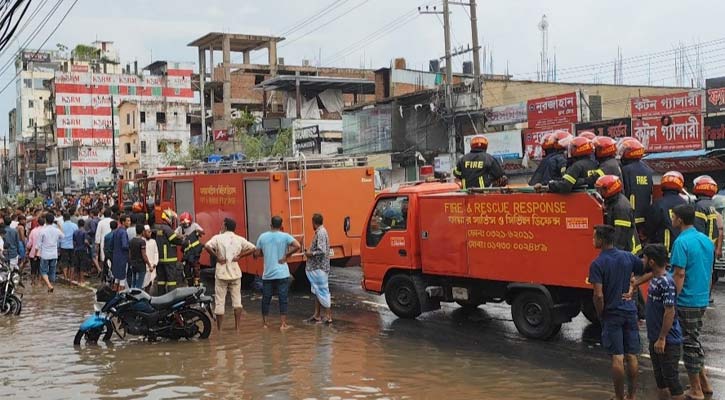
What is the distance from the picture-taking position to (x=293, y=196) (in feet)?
49.1

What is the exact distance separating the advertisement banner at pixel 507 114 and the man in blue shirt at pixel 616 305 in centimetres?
2485

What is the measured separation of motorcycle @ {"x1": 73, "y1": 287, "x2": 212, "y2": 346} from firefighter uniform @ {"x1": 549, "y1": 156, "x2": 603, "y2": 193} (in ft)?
16.3

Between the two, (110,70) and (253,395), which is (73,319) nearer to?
(253,395)

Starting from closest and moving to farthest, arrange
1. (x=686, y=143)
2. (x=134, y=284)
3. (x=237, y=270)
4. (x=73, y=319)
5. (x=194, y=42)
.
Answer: (x=237, y=270) → (x=73, y=319) → (x=134, y=284) → (x=686, y=143) → (x=194, y=42)

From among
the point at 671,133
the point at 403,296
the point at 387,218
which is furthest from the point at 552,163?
the point at 671,133

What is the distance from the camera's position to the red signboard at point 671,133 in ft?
78.0

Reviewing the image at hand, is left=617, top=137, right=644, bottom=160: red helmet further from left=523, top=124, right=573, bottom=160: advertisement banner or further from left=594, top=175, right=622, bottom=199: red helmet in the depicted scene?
left=523, top=124, right=573, bottom=160: advertisement banner

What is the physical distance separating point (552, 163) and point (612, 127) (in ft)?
53.9

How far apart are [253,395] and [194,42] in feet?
237

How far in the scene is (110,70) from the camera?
97.7 metres

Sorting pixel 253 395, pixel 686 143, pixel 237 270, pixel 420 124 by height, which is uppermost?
pixel 420 124

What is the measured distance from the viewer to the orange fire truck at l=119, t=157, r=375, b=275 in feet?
48.9

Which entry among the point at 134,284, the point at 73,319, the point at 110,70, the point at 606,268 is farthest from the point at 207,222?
the point at 110,70

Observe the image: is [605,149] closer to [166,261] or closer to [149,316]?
[149,316]
